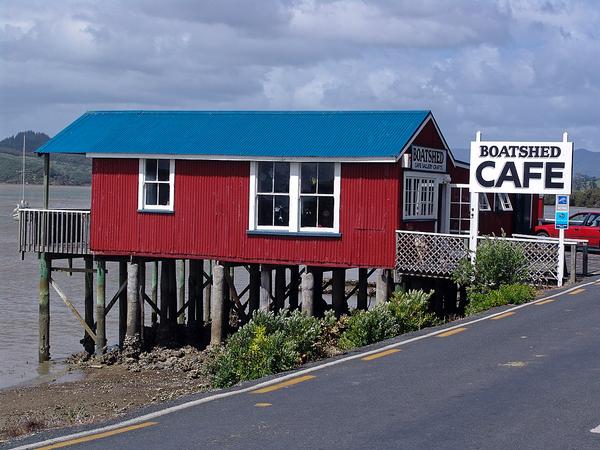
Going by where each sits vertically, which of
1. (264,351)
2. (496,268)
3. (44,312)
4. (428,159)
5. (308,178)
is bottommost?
(44,312)

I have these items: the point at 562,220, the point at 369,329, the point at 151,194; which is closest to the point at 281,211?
the point at 151,194

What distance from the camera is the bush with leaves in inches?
770

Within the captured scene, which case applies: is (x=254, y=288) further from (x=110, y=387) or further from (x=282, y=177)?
(x=110, y=387)

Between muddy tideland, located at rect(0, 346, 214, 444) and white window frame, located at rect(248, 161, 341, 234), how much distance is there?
11.1 ft

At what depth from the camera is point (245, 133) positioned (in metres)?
26.4

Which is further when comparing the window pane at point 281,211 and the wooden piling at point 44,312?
the wooden piling at point 44,312

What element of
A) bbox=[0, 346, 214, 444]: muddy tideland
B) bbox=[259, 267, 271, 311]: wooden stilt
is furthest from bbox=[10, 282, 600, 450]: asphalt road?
bbox=[259, 267, 271, 311]: wooden stilt

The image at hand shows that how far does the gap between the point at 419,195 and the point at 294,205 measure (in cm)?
335

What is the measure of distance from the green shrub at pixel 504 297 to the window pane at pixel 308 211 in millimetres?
4832

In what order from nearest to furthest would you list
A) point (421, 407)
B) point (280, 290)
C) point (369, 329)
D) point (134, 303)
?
point (421, 407) < point (369, 329) < point (134, 303) < point (280, 290)

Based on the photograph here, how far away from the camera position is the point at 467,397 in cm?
1208

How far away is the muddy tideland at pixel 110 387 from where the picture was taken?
1862cm

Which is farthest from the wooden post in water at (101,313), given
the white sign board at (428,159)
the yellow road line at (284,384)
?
the yellow road line at (284,384)

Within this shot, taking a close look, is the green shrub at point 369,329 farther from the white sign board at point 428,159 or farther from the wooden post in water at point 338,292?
the wooden post in water at point 338,292
